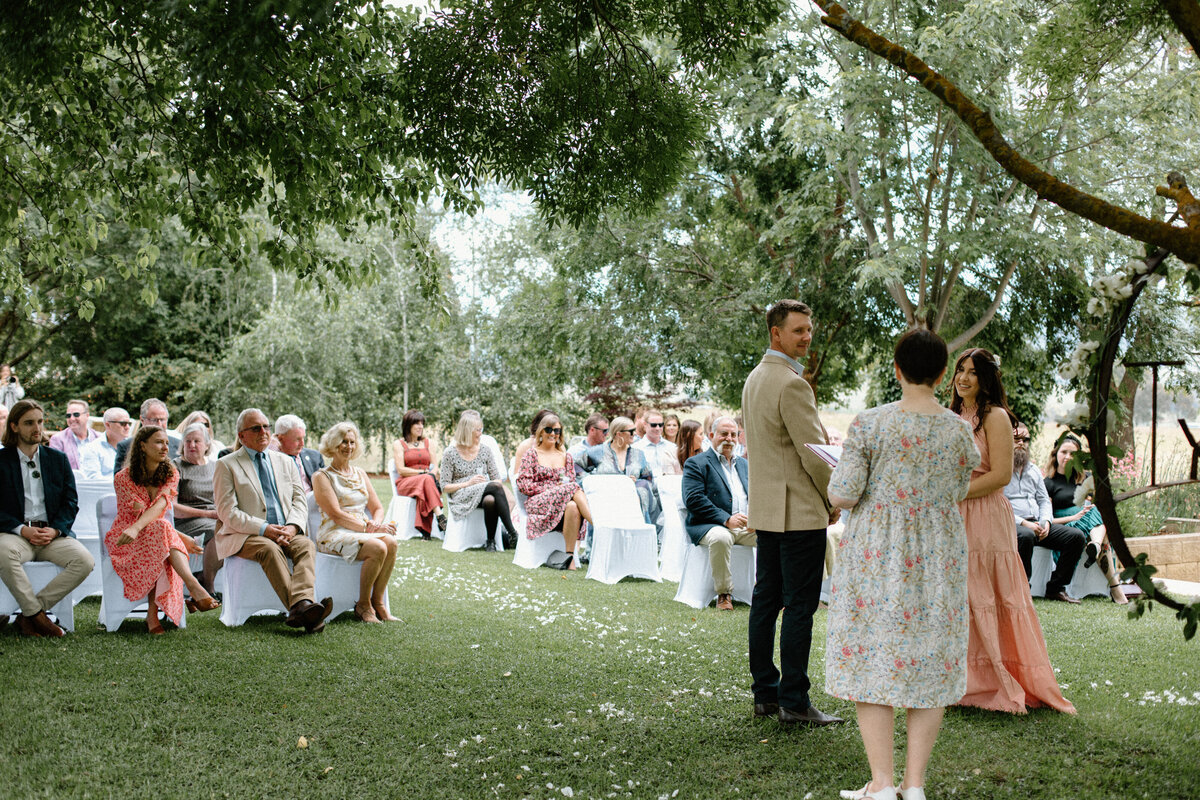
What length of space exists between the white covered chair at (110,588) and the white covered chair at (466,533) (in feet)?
16.7

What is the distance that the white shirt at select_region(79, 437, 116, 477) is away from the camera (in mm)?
9414

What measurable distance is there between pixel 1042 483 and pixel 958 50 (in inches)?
260

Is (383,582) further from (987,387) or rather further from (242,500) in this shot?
(987,387)

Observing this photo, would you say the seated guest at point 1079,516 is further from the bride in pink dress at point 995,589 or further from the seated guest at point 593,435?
the seated guest at point 593,435

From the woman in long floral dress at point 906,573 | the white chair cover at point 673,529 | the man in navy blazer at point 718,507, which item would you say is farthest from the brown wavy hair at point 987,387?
the white chair cover at point 673,529

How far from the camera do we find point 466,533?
38.3ft

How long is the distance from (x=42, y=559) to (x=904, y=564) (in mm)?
5785

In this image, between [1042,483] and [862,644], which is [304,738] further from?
[1042,483]

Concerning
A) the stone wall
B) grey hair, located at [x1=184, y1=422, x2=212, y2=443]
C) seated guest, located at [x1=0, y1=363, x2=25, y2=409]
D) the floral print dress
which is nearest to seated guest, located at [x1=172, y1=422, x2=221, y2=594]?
grey hair, located at [x1=184, y1=422, x2=212, y2=443]

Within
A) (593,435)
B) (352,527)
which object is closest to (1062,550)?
(593,435)

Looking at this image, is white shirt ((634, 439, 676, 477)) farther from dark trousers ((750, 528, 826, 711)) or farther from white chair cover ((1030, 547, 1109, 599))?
dark trousers ((750, 528, 826, 711))

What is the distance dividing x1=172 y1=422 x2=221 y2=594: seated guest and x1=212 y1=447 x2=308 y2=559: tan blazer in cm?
69

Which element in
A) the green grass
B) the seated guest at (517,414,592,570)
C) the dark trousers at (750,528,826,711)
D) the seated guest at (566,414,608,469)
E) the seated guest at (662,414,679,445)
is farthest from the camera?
the seated guest at (662,414,679,445)

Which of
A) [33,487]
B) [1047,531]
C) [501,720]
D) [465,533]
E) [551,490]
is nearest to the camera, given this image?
[501,720]
